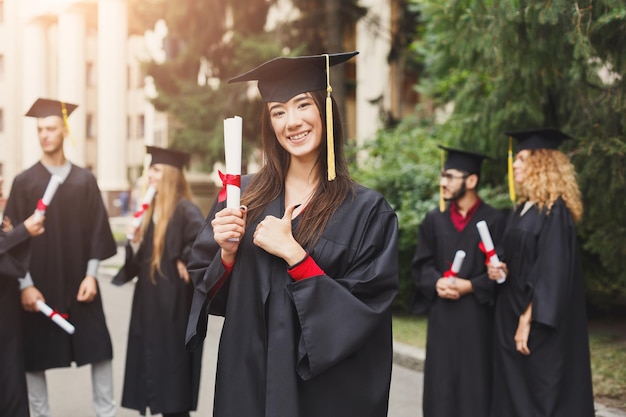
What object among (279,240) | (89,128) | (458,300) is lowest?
(458,300)

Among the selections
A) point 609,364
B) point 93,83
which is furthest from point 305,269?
point 93,83

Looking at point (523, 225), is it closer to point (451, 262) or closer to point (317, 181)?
point (451, 262)

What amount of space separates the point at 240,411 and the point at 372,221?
842 mm

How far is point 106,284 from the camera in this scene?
14094 mm

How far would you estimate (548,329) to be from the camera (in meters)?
4.38

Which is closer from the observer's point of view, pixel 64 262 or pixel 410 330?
pixel 64 262

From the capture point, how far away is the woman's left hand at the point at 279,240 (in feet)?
8.11

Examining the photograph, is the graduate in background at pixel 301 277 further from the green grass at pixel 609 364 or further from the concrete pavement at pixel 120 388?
the green grass at pixel 609 364

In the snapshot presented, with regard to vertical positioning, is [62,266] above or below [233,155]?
below

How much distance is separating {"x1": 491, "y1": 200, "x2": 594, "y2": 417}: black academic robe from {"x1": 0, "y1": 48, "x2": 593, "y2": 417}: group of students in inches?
0.5

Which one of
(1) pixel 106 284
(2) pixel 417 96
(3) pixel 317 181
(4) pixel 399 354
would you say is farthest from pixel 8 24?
(3) pixel 317 181

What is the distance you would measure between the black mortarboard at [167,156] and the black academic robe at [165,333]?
0.33m

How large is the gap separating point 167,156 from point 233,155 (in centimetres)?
319

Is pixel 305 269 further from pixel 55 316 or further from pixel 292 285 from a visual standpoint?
pixel 55 316
